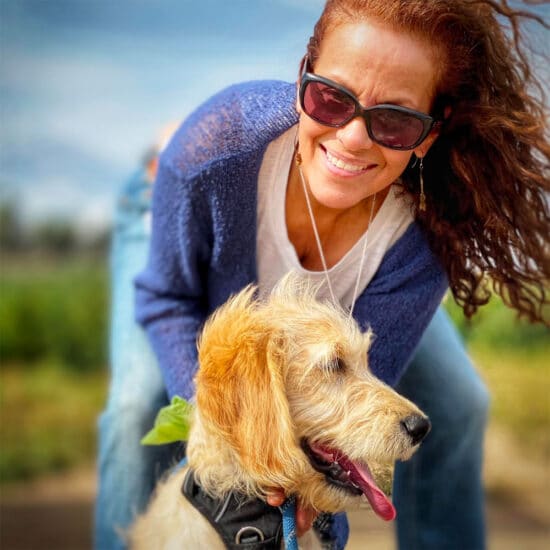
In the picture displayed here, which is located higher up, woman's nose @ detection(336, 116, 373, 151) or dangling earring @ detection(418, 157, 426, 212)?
woman's nose @ detection(336, 116, 373, 151)

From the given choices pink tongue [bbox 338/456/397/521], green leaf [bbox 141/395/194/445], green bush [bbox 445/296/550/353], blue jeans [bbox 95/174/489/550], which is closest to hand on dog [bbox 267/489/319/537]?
pink tongue [bbox 338/456/397/521]

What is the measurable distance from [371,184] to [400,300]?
1.10ft

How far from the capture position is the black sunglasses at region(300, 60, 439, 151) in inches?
56.6

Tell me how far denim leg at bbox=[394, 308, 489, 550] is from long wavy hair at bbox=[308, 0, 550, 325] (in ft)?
1.62

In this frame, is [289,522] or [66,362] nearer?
[289,522]

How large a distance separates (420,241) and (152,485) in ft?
3.66

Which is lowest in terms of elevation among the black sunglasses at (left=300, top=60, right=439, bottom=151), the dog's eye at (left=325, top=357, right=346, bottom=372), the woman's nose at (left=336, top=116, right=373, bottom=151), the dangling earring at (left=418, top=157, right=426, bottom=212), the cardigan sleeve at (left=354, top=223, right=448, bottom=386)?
the dog's eye at (left=325, top=357, right=346, bottom=372)

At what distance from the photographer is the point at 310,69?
1500 millimetres

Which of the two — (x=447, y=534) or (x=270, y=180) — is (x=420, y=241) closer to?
(x=270, y=180)

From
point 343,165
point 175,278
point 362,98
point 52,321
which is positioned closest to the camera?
point 362,98

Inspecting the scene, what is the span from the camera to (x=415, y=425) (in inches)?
64.4

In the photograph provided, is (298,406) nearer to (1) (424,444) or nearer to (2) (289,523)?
(2) (289,523)

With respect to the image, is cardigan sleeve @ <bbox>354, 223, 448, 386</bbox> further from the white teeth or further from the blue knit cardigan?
the white teeth

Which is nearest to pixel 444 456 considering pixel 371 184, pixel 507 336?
pixel 371 184
